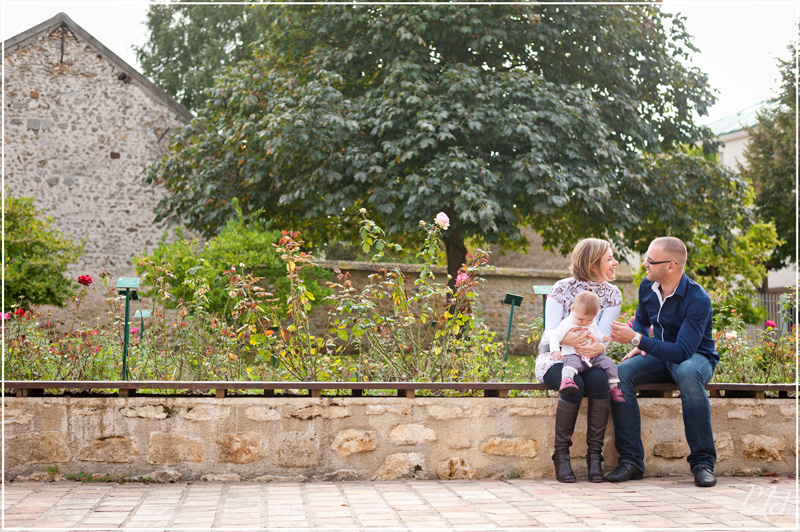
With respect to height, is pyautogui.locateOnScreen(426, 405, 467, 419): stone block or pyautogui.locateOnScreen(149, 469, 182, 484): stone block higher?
pyautogui.locateOnScreen(426, 405, 467, 419): stone block

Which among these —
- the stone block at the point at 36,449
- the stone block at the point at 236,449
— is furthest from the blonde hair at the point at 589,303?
the stone block at the point at 36,449

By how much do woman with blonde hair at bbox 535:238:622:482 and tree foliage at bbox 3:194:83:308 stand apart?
Answer: 28.7 ft

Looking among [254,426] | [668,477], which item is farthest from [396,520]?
[668,477]

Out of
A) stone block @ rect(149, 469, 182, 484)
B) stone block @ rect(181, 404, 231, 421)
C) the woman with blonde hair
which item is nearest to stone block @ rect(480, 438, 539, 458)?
the woman with blonde hair

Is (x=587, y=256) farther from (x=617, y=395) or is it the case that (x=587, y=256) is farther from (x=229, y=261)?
(x=229, y=261)

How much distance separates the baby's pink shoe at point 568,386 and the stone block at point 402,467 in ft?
3.00

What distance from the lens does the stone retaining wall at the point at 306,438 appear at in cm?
411

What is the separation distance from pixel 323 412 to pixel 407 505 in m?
0.89

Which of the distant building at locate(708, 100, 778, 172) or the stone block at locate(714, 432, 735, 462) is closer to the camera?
the stone block at locate(714, 432, 735, 462)

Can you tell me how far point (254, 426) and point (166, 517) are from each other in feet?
3.17

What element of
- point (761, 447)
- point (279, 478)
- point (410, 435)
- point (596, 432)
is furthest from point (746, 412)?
point (279, 478)

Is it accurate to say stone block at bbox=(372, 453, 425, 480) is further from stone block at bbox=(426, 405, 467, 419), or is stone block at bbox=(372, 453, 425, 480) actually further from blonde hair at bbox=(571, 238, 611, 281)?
blonde hair at bbox=(571, 238, 611, 281)

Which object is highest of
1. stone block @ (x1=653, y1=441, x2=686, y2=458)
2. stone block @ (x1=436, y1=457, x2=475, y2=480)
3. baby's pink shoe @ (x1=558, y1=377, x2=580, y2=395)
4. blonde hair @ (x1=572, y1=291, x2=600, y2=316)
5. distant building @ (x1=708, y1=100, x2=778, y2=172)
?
distant building @ (x1=708, y1=100, x2=778, y2=172)

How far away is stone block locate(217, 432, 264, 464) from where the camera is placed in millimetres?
4129
